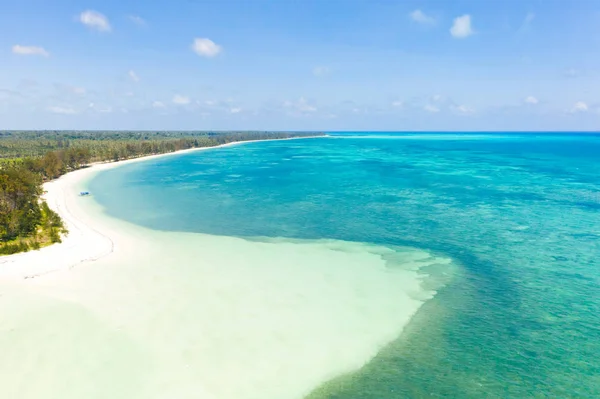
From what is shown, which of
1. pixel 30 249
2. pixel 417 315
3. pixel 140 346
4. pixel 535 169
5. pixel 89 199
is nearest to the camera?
pixel 140 346

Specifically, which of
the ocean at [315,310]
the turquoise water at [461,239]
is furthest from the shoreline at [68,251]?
the turquoise water at [461,239]

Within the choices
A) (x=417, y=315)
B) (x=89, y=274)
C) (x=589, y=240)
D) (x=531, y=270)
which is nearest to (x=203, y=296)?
(x=89, y=274)

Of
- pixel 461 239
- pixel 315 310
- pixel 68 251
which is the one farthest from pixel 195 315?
pixel 461 239

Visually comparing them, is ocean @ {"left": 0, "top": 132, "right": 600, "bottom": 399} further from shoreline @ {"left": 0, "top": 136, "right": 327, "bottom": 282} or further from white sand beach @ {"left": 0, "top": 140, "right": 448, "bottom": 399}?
shoreline @ {"left": 0, "top": 136, "right": 327, "bottom": 282}

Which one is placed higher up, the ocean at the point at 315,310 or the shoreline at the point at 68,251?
the shoreline at the point at 68,251

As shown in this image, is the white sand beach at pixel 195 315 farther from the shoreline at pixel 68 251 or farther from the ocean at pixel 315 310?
the shoreline at pixel 68 251

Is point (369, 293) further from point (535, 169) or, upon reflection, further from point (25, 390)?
point (535, 169)

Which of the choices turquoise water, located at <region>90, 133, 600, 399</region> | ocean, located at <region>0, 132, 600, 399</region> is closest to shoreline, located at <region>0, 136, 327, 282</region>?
ocean, located at <region>0, 132, 600, 399</region>
